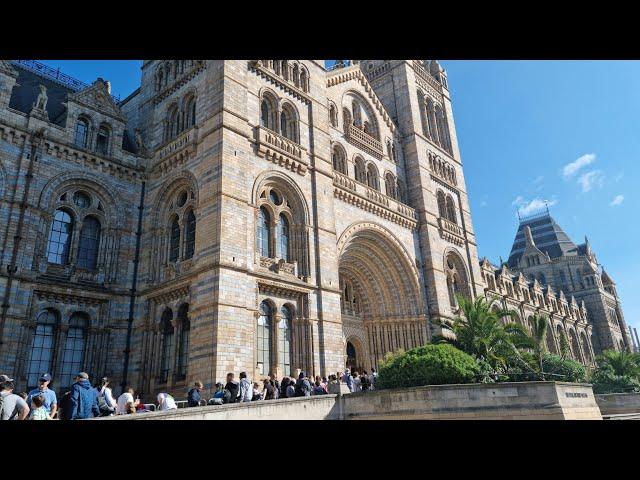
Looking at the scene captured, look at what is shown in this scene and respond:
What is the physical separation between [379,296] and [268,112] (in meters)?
11.7

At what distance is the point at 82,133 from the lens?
Answer: 67.2 feet

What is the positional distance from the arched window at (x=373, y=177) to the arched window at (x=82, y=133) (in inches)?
586

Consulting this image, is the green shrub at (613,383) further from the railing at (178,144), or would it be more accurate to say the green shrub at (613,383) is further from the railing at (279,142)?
the railing at (178,144)

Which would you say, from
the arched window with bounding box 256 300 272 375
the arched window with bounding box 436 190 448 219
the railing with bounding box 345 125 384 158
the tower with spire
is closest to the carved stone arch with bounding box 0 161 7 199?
the arched window with bounding box 256 300 272 375

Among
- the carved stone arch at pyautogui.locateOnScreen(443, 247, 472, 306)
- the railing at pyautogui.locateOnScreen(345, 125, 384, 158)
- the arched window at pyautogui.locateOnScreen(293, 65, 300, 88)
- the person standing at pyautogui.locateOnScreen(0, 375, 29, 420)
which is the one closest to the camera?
the person standing at pyautogui.locateOnScreen(0, 375, 29, 420)

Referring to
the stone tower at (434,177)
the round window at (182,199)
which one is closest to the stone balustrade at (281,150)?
the round window at (182,199)

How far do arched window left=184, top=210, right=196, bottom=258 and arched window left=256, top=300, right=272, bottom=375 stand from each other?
357 cm

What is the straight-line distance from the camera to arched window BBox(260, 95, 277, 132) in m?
21.8

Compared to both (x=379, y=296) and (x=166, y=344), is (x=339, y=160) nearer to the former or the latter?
(x=379, y=296)

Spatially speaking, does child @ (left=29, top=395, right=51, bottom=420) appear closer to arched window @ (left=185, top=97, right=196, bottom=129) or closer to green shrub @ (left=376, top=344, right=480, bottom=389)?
green shrub @ (left=376, top=344, right=480, bottom=389)
